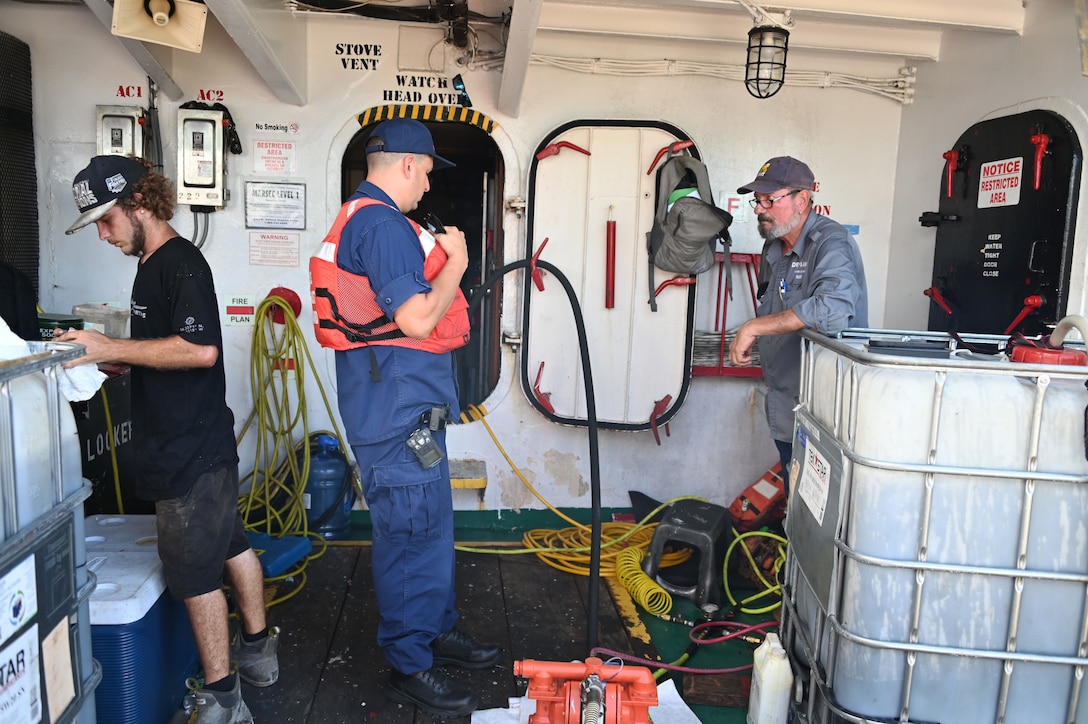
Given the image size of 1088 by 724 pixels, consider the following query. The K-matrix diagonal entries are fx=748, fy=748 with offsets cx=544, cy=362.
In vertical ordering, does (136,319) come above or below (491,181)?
below

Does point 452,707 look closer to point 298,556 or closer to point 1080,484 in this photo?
point 298,556

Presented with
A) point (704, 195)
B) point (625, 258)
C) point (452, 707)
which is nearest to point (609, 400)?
point (625, 258)

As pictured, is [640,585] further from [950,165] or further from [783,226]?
[950,165]

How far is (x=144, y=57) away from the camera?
3596mm

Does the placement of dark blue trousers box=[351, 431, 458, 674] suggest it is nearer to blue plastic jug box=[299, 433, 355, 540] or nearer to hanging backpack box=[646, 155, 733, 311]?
blue plastic jug box=[299, 433, 355, 540]

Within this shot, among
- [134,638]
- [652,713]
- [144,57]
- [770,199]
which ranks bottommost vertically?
[652,713]

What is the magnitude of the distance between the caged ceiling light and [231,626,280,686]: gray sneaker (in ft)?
10.5

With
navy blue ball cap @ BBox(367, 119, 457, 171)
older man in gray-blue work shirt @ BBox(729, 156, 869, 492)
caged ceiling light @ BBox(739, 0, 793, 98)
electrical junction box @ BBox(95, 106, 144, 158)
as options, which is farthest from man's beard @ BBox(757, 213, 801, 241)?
electrical junction box @ BBox(95, 106, 144, 158)

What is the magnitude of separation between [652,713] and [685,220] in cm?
235

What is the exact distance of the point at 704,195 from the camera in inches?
153

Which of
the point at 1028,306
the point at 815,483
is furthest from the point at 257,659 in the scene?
the point at 1028,306

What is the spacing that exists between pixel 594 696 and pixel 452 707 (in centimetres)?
93

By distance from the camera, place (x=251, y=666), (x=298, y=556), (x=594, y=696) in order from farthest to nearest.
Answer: (x=298, y=556) → (x=251, y=666) → (x=594, y=696)

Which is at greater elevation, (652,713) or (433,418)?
(433,418)
